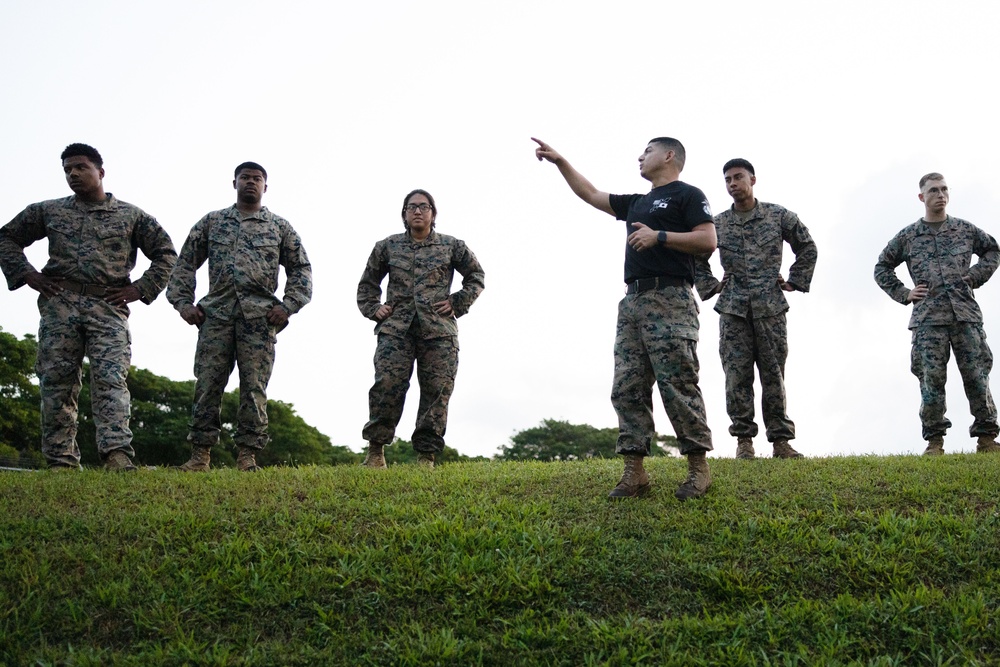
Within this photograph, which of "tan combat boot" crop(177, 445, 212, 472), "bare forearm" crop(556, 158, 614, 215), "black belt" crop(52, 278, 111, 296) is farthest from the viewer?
"tan combat boot" crop(177, 445, 212, 472)

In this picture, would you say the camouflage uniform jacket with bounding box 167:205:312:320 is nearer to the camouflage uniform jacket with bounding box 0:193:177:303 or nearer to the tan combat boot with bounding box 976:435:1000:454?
the camouflage uniform jacket with bounding box 0:193:177:303

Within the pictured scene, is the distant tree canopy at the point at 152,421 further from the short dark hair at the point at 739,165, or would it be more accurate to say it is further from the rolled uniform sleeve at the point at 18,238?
the short dark hair at the point at 739,165

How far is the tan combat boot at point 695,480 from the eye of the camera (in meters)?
5.84

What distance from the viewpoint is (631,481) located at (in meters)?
5.95

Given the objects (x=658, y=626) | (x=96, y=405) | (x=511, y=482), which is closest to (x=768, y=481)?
(x=511, y=482)

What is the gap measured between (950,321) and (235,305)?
7.57 m

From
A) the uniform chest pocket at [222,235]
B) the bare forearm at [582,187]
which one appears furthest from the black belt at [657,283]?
the uniform chest pocket at [222,235]

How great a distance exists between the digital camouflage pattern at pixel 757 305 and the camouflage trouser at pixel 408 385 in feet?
9.15

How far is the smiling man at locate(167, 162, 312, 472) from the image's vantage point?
25.6 feet

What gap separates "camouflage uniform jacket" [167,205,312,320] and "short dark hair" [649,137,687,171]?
3771 millimetres

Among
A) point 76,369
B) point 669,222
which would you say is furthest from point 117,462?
point 669,222

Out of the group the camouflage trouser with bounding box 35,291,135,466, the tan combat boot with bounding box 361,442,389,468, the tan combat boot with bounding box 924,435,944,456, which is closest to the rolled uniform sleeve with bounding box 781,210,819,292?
the tan combat boot with bounding box 924,435,944,456

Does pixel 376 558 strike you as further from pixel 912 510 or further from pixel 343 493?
pixel 912 510

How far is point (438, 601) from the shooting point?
176 inches
